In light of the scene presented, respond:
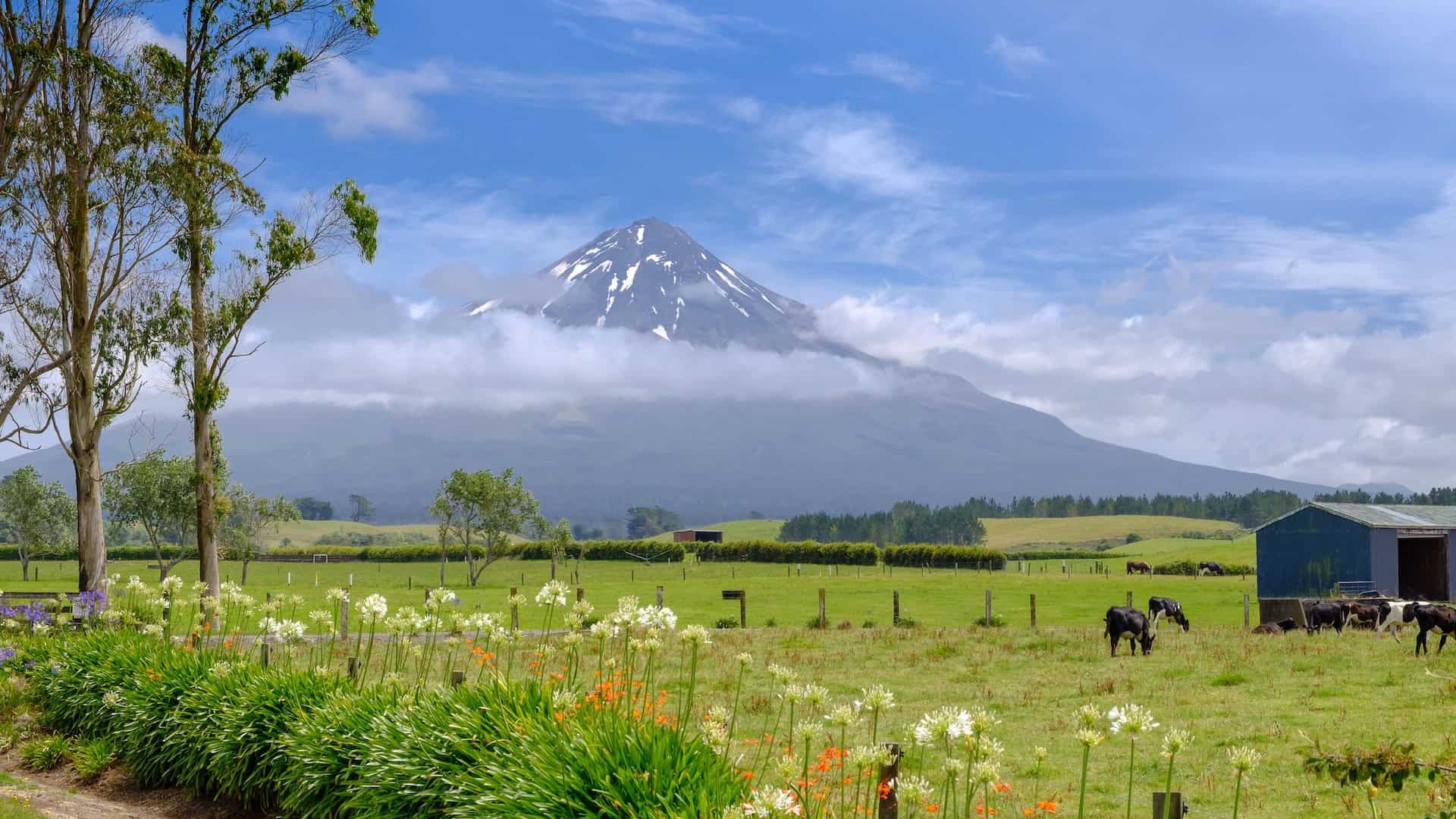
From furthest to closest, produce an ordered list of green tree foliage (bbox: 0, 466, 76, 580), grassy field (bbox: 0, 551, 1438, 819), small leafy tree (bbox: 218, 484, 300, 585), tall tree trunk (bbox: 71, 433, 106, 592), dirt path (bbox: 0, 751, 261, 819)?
small leafy tree (bbox: 218, 484, 300, 585)
green tree foliage (bbox: 0, 466, 76, 580)
tall tree trunk (bbox: 71, 433, 106, 592)
grassy field (bbox: 0, 551, 1438, 819)
dirt path (bbox: 0, 751, 261, 819)

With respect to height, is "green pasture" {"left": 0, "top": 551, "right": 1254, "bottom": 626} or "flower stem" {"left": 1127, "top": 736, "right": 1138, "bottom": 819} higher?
"flower stem" {"left": 1127, "top": 736, "right": 1138, "bottom": 819}

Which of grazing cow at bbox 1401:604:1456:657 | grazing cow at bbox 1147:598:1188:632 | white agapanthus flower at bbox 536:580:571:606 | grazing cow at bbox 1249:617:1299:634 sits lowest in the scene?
grazing cow at bbox 1249:617:1299:634

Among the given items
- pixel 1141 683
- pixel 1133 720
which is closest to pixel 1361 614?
pixel 1141 683

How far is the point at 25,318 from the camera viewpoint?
99.0 ft

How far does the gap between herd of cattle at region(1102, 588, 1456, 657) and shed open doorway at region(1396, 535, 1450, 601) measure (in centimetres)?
1722

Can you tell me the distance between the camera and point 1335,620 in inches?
1265

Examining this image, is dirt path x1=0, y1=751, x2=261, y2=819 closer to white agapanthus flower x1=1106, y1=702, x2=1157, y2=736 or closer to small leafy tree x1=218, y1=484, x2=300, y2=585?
white agapanthus flower x1=1106, y1=702, x2=1157, y2=736

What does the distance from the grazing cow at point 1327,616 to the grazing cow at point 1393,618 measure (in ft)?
3.23

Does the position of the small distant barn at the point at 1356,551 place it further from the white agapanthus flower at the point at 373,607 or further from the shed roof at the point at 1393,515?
the white agapanthus flower at the point at 373,607

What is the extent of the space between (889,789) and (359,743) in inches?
223

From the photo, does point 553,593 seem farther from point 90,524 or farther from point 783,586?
point 783,586

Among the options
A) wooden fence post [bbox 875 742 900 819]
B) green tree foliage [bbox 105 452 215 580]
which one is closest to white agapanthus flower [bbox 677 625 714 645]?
wooden fence post [bbox 875 742 900 819]

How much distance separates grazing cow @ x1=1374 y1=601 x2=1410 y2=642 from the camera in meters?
29.9

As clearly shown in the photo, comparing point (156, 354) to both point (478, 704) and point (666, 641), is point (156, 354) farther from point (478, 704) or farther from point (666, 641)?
point (478, 704)
